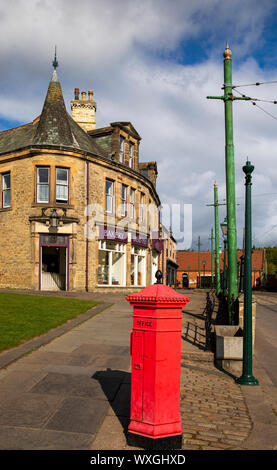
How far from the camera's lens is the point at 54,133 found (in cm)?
2228

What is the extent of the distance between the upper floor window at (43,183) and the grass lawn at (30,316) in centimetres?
839

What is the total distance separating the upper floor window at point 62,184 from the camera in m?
21.9

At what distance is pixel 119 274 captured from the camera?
25422mm

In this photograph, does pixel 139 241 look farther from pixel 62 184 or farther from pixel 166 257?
pixel 166 257

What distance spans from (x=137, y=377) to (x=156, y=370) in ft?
0.85

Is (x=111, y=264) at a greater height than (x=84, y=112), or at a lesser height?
A: lesser

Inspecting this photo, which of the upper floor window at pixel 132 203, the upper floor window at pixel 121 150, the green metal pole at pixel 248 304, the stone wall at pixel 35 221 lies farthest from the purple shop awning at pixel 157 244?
the green metal pole at pixel 248 304

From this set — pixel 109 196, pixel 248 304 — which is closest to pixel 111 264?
pixel 109 196

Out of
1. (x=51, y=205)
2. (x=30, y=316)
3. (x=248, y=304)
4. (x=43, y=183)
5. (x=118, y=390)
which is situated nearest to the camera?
(x=118, y=390)

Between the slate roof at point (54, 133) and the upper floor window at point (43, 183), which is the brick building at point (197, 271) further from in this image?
the upper floor window at point (43, 183)

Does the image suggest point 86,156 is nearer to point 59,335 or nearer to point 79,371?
point 59,335

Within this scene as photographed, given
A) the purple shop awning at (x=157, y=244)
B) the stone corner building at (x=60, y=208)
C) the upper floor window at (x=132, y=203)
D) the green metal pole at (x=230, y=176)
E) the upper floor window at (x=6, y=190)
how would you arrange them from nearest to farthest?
1. the green metal pole at (x=230, y=176)
2. the stone corner building at (x=60, y=208)
3. the upper floor window at (x=6, y=190)
4. the upper floor window at (x=132, y=203)
5. the purple shop awning at (x=157, y=244)
